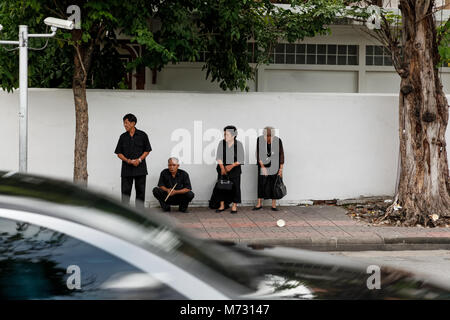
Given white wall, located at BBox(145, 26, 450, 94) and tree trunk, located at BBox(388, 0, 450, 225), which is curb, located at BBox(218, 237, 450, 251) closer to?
tree trunk, located at BBox(388, 0, 450, 225)

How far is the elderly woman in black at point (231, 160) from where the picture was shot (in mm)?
12594

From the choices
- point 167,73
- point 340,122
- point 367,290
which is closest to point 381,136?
point 340,122

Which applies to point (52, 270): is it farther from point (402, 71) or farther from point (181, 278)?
point (402, 71)

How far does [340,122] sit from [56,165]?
5.96 m

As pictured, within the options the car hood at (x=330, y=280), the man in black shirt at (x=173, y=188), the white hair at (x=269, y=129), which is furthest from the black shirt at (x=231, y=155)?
the car hood at (x=330, y=280)

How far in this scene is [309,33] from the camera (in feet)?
44.9

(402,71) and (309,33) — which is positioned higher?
(309,33)

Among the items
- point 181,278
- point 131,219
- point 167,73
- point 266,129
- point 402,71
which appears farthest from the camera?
point 167,73

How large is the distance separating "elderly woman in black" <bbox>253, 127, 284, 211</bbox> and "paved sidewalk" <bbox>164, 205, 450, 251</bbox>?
468 mm

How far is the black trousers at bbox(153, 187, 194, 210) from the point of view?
1262 centimetres

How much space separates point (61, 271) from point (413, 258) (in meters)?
7.43

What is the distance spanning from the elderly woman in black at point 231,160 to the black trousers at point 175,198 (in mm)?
729

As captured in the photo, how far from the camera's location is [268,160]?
1281 cm

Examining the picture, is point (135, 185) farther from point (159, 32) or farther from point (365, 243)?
point (365, 243)
